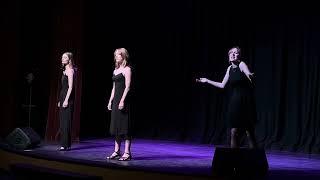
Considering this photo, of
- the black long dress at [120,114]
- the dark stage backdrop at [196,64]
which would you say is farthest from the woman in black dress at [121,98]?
the dark stage backdrop at [196,64]

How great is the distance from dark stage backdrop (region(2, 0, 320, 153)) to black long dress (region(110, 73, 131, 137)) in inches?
98.4

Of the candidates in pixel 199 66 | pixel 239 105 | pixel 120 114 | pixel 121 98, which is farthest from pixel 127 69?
pixel 199 66

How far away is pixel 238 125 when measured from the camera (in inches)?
255

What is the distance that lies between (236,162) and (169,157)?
9.67 ft

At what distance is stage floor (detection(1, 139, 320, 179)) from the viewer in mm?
5789

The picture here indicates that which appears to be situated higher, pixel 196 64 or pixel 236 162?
pixel 196 64

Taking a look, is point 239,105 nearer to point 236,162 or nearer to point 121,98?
point 121,98

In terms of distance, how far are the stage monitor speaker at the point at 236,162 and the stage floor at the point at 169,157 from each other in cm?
76

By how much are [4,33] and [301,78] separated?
17.1 feet

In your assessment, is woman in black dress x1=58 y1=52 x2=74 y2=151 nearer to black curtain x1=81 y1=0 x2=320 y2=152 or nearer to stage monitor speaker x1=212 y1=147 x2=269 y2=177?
black curtain x1=81 y1=0 x2=320 y2=152

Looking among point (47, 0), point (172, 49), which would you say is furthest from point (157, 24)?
point (47, 0)

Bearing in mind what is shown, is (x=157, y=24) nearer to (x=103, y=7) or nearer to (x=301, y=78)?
(x=103, y=7)

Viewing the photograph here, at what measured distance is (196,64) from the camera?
996 cm

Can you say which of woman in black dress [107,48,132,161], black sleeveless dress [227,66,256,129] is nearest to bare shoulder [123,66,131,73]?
woman in black dress [107,48,132,161]
